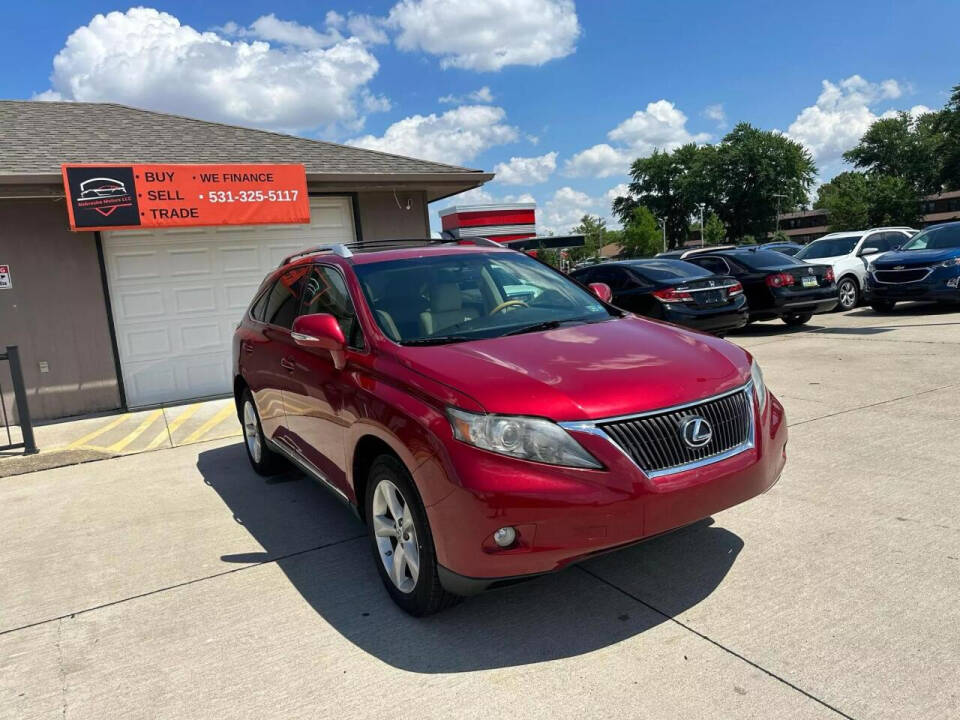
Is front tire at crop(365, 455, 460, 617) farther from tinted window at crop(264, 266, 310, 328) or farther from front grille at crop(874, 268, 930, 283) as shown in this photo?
front grille at crop(874, 268, 930, 283)

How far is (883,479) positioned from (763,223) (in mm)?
86393

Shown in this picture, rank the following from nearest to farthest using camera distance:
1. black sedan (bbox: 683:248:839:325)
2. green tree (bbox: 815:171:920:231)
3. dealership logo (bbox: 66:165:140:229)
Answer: dealership logo (bbox: 66:165:140:229)
black sedan (bbox: 683:248:839:325)
green tree (bbox: 815:171:920:231)

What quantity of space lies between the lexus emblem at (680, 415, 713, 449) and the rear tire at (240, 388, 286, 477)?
144 inches

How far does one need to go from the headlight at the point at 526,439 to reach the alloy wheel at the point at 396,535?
0.56 meters

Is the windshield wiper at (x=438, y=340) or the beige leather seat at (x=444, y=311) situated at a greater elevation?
the beige leather seat at (x=444, y=311)

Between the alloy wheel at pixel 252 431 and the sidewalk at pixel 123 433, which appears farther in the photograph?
the sidewalk at pixel 123 433

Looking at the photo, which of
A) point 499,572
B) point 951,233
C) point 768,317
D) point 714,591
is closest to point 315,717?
point 499,572

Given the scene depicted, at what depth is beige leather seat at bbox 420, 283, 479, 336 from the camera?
3797 millimetres

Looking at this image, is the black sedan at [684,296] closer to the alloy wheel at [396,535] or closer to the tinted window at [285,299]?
the tinted window at [285,299]

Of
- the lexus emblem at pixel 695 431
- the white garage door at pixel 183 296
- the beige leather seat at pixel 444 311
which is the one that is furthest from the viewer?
the white garage door at pixel 183 296

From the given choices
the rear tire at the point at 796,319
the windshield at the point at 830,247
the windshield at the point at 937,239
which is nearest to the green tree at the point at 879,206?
the windshield at the point at 830,247

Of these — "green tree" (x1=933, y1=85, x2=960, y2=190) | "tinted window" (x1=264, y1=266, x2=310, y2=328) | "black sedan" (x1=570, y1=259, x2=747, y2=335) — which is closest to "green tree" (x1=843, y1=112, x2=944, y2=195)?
"green tree" (x1=933, y1=85, x2=960, y2=190)

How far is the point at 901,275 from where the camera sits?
12.7 m

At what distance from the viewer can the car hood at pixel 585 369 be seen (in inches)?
112
